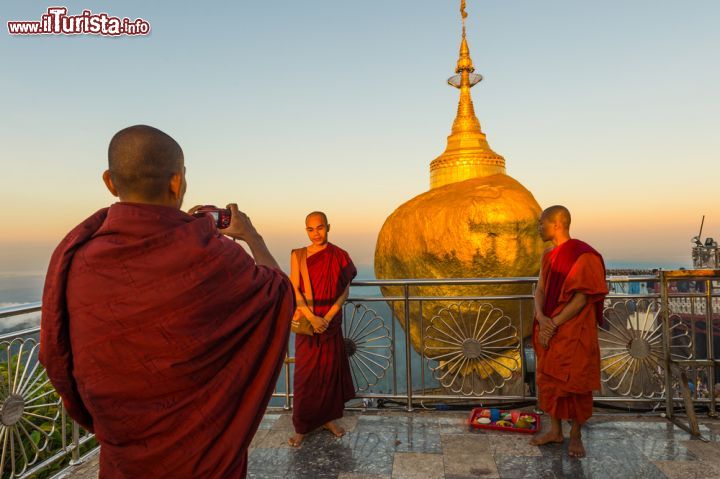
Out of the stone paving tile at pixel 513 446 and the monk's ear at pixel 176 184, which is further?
the stone paving tile at pixel 513 446

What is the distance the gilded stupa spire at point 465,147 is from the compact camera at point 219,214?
1224 cm

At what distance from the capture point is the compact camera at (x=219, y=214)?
163cm

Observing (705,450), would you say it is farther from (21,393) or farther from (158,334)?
(21,393)

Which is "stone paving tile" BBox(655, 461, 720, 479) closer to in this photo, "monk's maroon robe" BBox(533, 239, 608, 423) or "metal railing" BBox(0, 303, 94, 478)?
"monk's maroon robe" BBox(533, 239, 608, 423)

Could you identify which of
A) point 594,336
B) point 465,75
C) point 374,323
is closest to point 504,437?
point 594,336

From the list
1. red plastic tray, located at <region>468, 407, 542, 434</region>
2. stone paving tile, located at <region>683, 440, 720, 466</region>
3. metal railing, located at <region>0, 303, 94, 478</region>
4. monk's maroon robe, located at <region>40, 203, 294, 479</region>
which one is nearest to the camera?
monk's maroon robe, located at <region>40, 203, 294, 479</region>

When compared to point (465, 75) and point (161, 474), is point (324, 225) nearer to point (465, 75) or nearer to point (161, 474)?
point (161, 474)

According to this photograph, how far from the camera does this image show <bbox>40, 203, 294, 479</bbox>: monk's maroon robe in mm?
1315

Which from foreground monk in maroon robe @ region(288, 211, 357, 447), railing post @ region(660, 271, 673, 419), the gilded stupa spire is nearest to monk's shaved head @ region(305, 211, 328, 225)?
foreground monk in maroon robe @ region(288, 211, 357, 447)

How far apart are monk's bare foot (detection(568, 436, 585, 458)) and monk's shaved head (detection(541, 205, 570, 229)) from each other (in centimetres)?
165

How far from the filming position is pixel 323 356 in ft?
13.0

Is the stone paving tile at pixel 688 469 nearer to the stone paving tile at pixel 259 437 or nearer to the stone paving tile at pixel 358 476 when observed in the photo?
the stone paving tile at pixel 358 476

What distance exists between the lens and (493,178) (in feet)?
38.9

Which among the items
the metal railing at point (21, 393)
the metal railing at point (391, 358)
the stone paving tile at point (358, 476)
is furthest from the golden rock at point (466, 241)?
the metal railing at point (21, 393)
